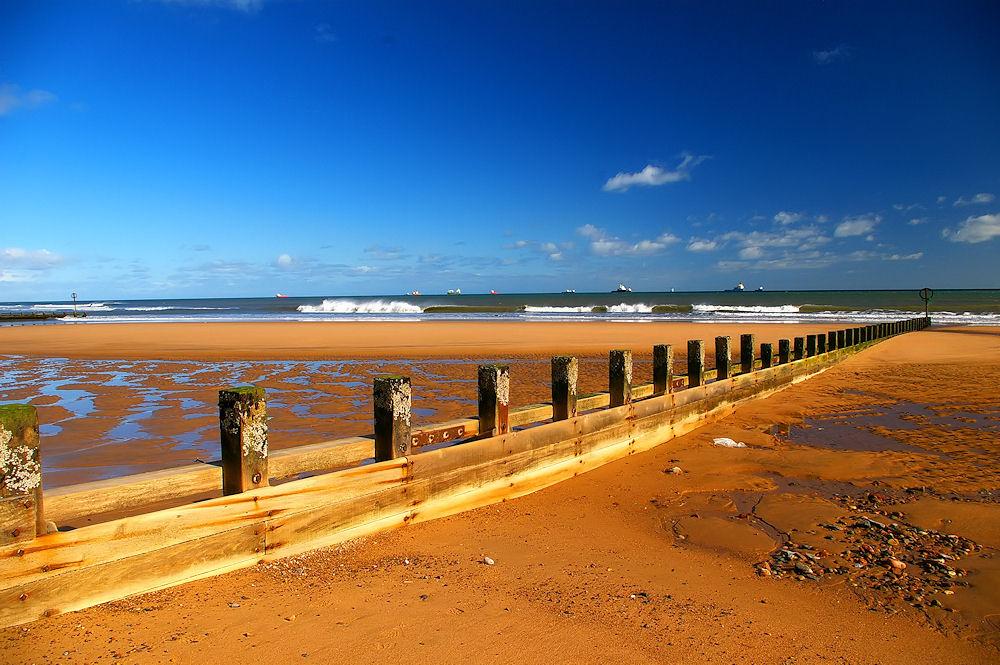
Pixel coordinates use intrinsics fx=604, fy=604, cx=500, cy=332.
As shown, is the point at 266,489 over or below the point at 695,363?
below

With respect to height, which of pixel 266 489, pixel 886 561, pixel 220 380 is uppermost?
pixel 266 489

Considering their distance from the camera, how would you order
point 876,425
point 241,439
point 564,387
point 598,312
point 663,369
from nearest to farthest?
point 241,439 < point 564,387 < point 663,369 < point 876,425 < point 598,312

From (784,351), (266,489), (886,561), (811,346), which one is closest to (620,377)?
(886,561)

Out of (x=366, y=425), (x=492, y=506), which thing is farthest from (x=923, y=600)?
(x=366, y=425)

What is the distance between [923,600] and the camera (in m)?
3.63

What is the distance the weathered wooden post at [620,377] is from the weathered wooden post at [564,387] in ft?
2.74

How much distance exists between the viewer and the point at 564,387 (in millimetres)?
5793

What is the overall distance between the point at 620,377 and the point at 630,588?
122 inches

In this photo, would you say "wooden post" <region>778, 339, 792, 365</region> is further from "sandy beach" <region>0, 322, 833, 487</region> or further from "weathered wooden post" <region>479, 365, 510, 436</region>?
"weathered wooden post" <region>479, 365, 510, 436</region>

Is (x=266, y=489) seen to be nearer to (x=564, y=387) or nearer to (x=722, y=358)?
(x=564, y=387)

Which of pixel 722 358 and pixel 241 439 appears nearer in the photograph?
pixel 241 439

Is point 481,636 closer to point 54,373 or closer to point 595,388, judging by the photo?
point 595,388

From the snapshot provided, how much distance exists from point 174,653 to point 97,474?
4163 mm

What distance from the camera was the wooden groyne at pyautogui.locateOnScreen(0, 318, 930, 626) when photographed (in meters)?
2.78
